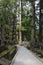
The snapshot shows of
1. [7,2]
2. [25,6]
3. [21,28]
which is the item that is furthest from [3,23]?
[25,6]

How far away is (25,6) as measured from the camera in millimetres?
38906

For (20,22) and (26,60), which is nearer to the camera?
(26,60)

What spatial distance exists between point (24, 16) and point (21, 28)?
3282 millimetres

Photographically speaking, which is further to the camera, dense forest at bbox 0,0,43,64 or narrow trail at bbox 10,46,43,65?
dense forest at bbox 0,0,43,64

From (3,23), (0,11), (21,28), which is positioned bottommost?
(21,28)

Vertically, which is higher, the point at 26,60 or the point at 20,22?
the point at 26,60

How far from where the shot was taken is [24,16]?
3591 cm

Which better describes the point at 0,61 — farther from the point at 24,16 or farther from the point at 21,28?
the point at 24,16

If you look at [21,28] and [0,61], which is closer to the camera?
[0,61]

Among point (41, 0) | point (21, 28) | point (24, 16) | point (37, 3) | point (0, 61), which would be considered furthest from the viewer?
point (24, 16)

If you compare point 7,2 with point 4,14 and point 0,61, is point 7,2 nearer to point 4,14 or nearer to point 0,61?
point 4,14

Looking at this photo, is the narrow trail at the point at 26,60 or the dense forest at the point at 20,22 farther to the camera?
the dense forest at the point at 20,22

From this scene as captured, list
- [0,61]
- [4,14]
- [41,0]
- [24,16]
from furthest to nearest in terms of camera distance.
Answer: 1. [24,16]
2. [41,0]
3. [4,14]
4. [0,61]

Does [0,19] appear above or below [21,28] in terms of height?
above
